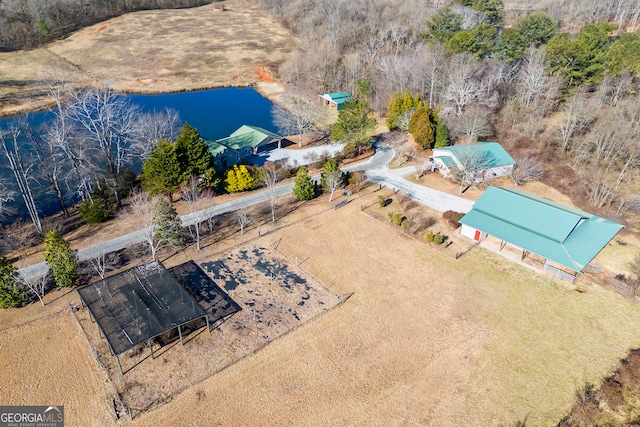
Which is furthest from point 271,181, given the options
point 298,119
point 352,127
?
point 298,119

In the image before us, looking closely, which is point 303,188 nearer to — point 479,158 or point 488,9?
point 479,158

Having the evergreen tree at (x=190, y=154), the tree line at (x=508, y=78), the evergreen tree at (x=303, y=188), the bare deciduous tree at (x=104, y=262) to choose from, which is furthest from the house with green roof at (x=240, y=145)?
the bare deciduous tree at (x=104, y=262)

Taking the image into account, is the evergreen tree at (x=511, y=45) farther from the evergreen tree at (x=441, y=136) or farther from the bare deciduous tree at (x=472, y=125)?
the evergreen tree at (x=441, y=136)

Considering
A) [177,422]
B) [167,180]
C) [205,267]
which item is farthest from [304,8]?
[177,422]

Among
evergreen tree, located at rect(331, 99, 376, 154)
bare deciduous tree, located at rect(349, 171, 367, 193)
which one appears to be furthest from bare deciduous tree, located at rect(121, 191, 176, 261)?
evergreen tree, located at rect(331, 99, 376, 154)

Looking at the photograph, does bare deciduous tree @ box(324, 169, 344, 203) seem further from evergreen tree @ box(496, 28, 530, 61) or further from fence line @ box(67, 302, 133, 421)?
evergreen tree @ box(496, 28, 530, 61)

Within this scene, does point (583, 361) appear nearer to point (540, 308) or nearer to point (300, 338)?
point (540, 308)
